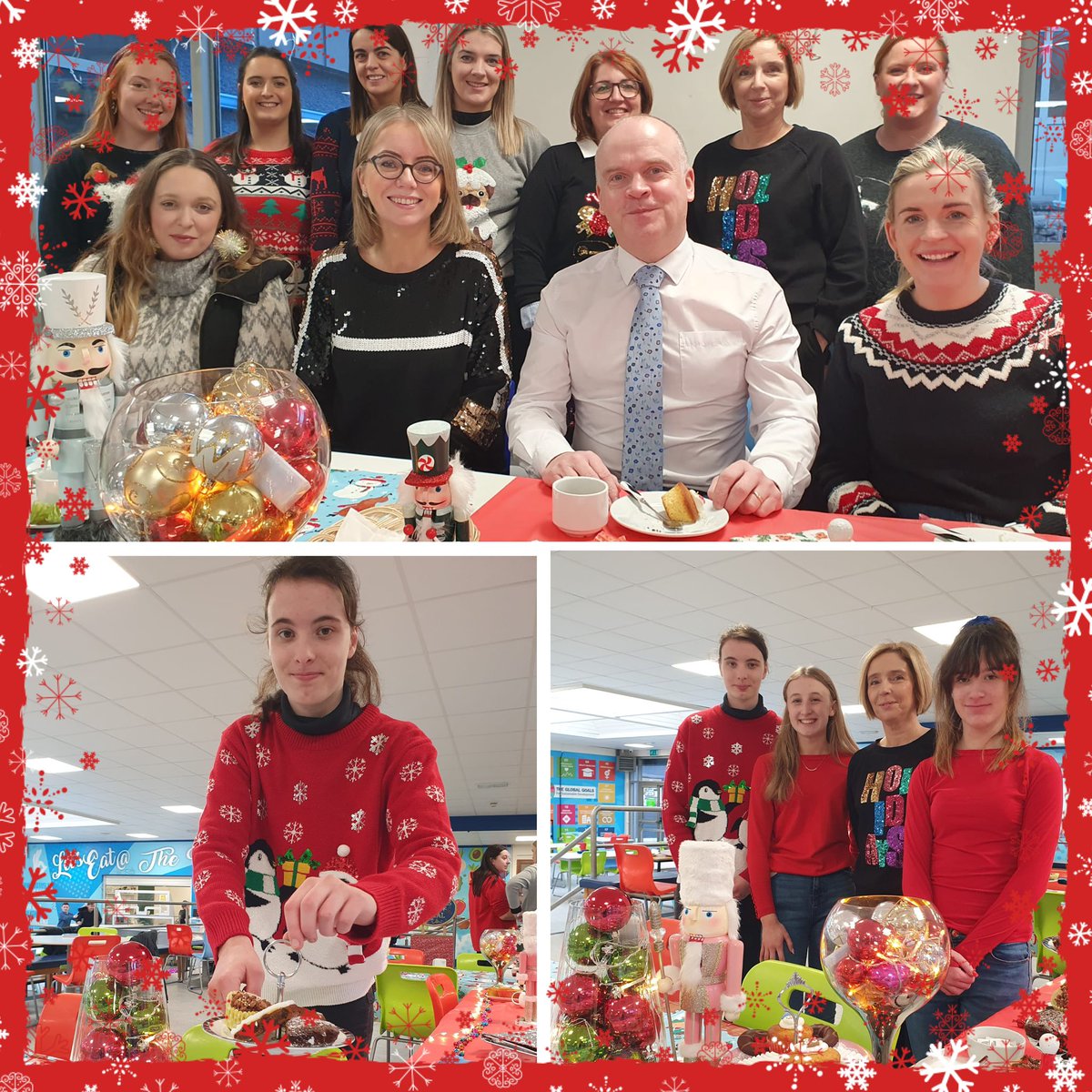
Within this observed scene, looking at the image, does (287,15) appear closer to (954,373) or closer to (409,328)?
(409,328)

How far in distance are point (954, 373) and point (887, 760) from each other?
3.91ft

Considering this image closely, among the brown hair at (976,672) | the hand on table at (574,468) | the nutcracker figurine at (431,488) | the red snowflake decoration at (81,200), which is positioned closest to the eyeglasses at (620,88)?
the red snowflake decoration at (81,200)

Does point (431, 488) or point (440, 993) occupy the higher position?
point (431, 488)

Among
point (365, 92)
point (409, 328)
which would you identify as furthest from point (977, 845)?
point (365, 92)

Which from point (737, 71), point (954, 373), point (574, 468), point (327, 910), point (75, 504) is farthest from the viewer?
point (737, 71)

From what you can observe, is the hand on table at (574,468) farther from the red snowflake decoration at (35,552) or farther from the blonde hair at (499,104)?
the blonde hair at (499,104)

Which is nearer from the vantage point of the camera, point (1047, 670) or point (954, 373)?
point (1047, 670)

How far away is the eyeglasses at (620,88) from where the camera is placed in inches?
123

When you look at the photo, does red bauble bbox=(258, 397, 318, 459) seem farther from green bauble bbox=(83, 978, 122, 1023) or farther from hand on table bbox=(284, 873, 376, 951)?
green bauble bbox=(83, 978, 122, 1023)

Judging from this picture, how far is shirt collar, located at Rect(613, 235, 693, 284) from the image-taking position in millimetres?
2672

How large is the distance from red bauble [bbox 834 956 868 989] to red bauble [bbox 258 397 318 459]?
3.56 feet

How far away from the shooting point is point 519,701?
1.36m

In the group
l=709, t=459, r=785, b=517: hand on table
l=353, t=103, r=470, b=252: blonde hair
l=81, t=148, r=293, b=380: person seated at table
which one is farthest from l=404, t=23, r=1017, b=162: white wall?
l=709, t=459, r=785, b=517: hand on table

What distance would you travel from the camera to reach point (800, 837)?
142cm
